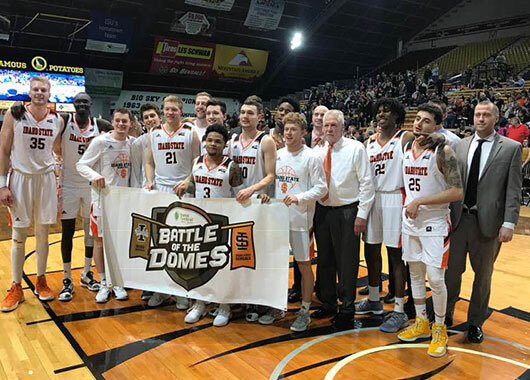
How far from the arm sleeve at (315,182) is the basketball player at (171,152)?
1.19m

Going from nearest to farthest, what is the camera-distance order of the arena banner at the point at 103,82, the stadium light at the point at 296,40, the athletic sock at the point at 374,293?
the athletic sock at the point at 374,293
the arena banner at the point at 103,82
the stadium light at the point at 296,40

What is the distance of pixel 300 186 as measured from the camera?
3.74 metres

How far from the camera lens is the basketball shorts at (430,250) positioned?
10.8 ft

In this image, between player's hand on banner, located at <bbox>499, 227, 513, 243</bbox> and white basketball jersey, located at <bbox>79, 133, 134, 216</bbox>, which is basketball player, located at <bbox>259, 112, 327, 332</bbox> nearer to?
player's hand on banner, located at <bbox>499, 227, 513, 243</bbox>

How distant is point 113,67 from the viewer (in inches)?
822

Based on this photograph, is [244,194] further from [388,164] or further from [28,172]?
[28,172]

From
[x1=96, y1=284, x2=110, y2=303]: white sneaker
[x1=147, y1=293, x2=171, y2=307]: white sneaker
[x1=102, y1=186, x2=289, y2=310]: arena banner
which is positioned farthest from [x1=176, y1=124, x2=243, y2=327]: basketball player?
[x1=96, y1=284, x2=110, y2=303]: white sneaker

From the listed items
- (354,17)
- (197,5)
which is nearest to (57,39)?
(197,5)

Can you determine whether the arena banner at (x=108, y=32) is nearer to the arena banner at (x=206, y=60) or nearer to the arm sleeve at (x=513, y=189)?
the arena banner at (x=206, y=60)

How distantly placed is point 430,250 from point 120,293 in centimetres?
295

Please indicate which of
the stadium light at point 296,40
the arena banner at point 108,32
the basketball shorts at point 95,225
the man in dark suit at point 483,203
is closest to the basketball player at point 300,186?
the man in dark suit at point 483,203

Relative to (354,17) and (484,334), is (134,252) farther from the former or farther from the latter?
(354,17)

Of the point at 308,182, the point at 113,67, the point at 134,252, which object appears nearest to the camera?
the point at 308,182

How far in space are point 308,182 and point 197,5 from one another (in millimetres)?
16531
